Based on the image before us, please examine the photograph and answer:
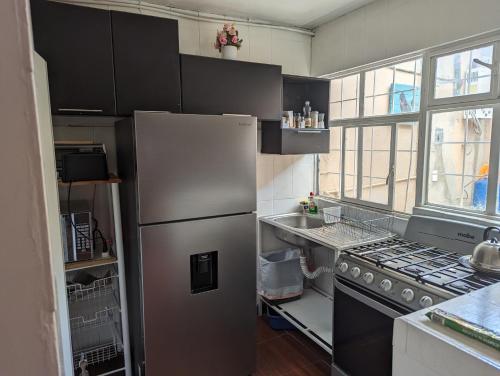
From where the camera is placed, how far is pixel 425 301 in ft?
4.67

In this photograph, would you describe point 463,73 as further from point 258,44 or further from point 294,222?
point 294,222

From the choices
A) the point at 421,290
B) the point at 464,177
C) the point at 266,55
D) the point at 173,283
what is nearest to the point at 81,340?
the point at 173,283

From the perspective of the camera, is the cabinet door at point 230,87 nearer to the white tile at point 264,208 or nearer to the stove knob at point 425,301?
the white tile at point 264,208

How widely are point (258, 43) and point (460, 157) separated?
171cm

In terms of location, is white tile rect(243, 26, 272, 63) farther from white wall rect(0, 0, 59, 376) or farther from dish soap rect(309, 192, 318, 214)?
white wall rect(0, 0, 59, 376)

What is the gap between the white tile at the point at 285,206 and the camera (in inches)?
115

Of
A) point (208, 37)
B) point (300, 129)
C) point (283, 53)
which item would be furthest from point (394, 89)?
point (208, 37)

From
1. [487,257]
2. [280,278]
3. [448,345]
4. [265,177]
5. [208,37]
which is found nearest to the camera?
[448,345]

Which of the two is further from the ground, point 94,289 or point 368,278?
point 368,278

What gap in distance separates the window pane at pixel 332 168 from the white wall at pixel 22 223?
110 inches

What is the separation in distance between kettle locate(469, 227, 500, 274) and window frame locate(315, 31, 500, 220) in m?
0.26

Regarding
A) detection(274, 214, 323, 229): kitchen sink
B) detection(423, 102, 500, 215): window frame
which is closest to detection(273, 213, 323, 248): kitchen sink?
detection(274, 214, 323, 229): kitchen sink

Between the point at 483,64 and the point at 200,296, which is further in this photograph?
the point at 200,296

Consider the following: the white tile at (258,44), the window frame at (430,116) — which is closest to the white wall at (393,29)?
the window frame at (430,116)
